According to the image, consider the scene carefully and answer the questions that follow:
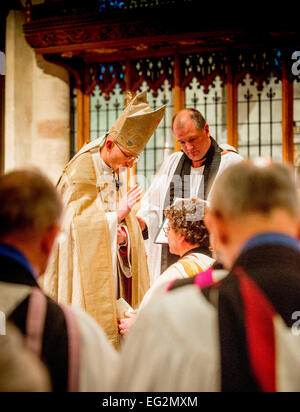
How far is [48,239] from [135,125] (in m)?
2.45

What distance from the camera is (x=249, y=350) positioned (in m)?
1.22

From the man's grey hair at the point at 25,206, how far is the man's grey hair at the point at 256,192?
0.42m

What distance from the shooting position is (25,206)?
1.19 meters

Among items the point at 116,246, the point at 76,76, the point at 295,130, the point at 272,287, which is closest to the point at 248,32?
the point at 295,130

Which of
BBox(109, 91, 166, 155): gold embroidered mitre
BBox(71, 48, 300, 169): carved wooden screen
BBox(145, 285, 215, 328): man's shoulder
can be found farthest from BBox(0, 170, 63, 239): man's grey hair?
BBox(71, 48, 300, 169): carved wooden screen

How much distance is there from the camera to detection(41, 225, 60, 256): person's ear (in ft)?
4.04

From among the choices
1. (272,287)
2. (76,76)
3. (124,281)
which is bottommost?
(124,281)

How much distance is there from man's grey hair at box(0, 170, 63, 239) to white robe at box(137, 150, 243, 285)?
2791 mm

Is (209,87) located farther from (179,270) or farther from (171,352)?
(171,352)
